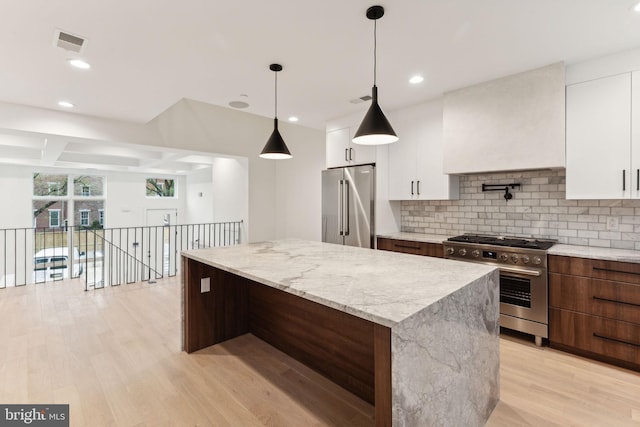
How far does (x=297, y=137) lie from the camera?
240 inches

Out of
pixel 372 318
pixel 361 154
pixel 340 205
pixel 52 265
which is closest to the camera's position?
pixel 372 318

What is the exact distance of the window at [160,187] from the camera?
9.55m

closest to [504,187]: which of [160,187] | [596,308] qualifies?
[596,308]

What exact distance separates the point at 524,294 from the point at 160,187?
395 inches

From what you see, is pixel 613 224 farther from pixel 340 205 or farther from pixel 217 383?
pixel 217 383

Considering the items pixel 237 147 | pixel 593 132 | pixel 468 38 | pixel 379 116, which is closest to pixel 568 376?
pixel 593 132

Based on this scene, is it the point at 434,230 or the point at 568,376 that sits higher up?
the point at 434,230

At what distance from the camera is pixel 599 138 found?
104 inches

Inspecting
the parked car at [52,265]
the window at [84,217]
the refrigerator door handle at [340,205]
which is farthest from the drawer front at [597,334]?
the window at [84,217]

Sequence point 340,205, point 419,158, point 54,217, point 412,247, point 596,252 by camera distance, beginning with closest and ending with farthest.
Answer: point 596,252
point 412,247
point 419,158
point 340,205
point 54,217

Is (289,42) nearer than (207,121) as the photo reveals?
Yes

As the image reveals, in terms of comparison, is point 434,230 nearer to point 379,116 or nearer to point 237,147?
point 379,116

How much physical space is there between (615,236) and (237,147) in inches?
214

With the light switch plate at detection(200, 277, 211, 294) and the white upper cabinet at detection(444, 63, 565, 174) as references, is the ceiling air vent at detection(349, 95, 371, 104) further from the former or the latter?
the light switch plate at detection(200, 277, 211, 294)
